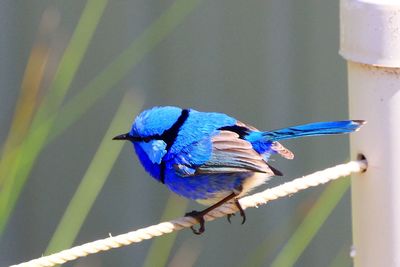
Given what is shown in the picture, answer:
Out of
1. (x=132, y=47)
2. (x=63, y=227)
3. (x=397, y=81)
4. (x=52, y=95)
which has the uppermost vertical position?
(x=132, y=47)

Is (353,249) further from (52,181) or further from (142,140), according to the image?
(52,181)

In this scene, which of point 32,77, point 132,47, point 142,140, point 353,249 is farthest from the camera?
point 132,47

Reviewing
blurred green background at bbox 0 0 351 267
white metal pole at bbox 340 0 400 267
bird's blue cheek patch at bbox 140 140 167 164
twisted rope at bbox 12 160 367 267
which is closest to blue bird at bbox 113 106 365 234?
bird's blue cheek patch at bbox 140 140 167 164

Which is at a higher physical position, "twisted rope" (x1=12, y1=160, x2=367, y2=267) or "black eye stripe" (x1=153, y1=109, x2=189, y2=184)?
"black eye stripe" (x1=153, y1=109, x2=189, y2=184)

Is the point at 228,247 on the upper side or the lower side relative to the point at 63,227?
upper

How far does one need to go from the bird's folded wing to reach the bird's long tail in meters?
0.07

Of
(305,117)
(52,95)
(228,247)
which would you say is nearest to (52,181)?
(228,247)

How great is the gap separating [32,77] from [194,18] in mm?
1876

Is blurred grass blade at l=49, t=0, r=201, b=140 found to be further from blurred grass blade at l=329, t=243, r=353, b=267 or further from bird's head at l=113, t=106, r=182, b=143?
blurred grass blade at l=329, t=243, r=353, b=267

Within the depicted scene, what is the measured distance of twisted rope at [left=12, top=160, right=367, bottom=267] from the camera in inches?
76.4

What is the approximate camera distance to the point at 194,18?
3887mm

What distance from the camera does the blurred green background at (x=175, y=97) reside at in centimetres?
379

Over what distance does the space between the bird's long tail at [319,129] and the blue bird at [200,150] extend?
43 millimetres

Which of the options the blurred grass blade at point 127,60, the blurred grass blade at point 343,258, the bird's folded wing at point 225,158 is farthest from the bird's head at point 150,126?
the blurred grass blade at point 343,258
